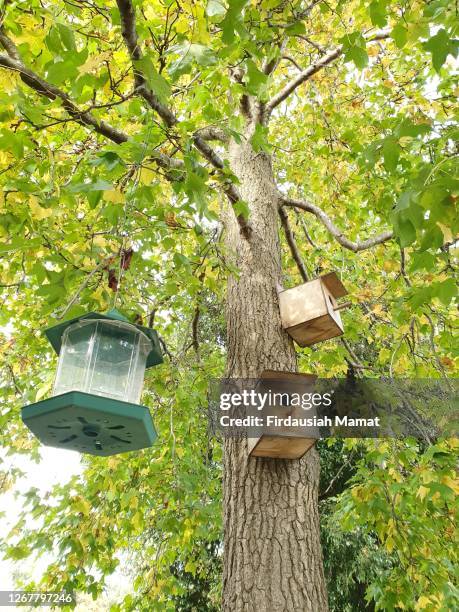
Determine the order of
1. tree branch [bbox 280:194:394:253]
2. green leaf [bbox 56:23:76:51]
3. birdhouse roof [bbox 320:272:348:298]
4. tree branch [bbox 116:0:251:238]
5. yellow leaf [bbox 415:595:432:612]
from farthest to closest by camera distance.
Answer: tree branch [bbox 280:194:394:253] < yellow leaf [bbox 415:595:432:612] < birdhouse roof [bbox 320:272:348:298] < tree branch [bbox 116:0:251:238] < green leaf [bbox 56:23:76:51]

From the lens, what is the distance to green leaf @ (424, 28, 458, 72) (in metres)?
1.58

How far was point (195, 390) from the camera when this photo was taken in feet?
11.9

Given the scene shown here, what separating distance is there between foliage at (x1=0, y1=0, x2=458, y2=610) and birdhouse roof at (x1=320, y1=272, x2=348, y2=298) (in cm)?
34

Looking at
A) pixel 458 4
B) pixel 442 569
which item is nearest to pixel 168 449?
pixel 442 569

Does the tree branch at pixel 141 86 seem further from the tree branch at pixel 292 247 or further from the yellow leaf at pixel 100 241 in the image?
the tree branch at pixel 292 247

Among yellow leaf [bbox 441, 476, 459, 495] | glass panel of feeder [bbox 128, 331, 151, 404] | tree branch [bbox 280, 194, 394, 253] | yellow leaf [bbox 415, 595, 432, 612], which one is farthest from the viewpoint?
tree branch [bbox 280, 194, 394, 253]

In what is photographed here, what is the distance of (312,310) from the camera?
8.14 ft

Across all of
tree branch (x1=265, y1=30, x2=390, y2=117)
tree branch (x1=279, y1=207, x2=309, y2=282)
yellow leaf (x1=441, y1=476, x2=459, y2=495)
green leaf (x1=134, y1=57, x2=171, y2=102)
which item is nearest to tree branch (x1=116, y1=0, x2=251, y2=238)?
green leaf (x1=134, y1=57, x2=171, y2=102)

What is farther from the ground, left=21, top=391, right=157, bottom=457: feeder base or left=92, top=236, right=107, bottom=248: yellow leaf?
left=92, top=236, right=107, bottom=248: yellow leaf

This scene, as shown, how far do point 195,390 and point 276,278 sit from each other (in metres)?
1.25

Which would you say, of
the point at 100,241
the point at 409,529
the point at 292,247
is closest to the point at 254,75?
the point at 100,241

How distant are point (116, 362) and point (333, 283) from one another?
4.49 feet

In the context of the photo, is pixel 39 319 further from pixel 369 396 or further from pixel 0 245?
pixel 369 396

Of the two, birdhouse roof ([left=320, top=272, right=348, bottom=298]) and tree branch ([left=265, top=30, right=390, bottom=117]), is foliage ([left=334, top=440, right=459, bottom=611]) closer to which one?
birdhouse roof ([left=320, top=272, right=348, bottom=298])
